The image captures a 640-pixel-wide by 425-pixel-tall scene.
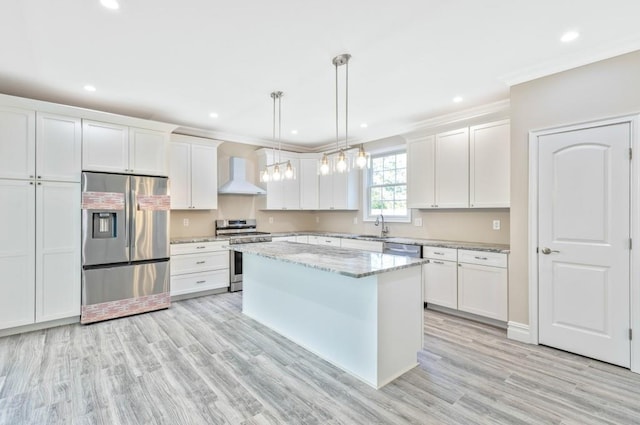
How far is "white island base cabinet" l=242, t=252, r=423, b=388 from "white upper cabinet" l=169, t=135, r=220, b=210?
2371 mm

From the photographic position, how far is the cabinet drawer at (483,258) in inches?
130

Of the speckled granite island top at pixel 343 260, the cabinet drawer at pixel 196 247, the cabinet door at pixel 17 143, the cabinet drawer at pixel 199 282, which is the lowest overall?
the cabinet drawer at pixel 199 282

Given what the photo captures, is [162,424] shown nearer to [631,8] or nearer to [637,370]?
[637,370]

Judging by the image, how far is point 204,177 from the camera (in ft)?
15.9

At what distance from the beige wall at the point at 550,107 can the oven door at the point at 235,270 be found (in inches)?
145

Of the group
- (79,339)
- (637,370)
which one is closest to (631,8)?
(637,370)

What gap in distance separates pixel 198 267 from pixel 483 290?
3.75 meters

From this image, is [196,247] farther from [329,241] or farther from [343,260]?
[343,260]

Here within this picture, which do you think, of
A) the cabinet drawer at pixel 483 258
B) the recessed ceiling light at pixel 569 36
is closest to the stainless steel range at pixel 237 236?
the cabinet drawer at pixel 483 258

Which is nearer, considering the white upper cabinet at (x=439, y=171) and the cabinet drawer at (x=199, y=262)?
the white upper cabinet at (x=439, y=171)

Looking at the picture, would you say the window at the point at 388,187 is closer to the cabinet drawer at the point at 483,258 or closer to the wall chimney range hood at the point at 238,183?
the cabinet drawer at the point at 483,258

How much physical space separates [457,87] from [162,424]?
3857 mm

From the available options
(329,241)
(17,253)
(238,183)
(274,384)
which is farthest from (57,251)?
(329,241)

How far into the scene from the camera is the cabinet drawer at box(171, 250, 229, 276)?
14.2 feet
